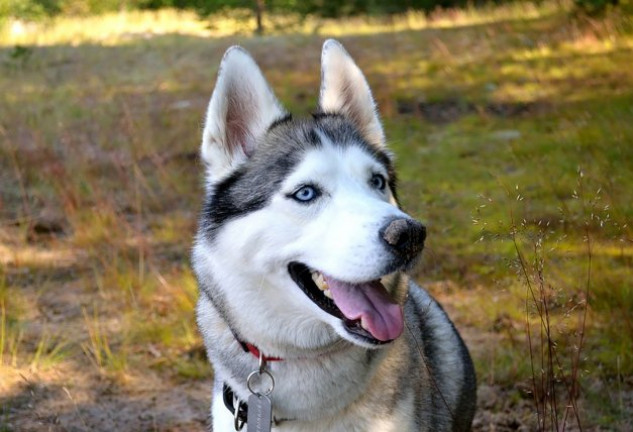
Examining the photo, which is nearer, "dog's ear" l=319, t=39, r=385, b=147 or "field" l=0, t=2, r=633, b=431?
"dog's ear" l=319, t=39, r=385, b=147

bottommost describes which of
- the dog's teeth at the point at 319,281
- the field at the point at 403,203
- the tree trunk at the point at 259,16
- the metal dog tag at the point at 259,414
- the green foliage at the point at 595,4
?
the tree trunk at the point at 259,16

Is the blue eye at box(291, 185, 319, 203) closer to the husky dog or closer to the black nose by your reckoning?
the husky dog

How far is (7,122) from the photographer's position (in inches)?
357

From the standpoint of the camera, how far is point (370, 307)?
2.45 meters

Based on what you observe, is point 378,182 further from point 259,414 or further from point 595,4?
point 595,4

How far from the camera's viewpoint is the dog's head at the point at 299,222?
2348 mm

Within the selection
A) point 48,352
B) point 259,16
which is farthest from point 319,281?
point 259,16

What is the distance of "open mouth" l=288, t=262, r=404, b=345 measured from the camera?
7.80 ft

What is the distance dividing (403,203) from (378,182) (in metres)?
2.89

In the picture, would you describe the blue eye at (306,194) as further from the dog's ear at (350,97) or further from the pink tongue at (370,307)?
the dog's ear at (350,97)

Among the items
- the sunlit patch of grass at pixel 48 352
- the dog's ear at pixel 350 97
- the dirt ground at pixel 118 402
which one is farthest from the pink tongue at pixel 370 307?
the sunlit patch of grass at pixel 48 352

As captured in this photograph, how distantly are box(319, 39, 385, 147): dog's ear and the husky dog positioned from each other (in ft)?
0.05

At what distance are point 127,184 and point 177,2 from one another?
2356 cm

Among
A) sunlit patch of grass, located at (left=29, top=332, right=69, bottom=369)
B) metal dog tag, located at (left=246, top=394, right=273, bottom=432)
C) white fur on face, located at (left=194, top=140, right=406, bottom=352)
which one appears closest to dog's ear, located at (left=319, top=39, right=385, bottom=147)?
white fur on face, located at (left=194, top=140, right=406, bottom=352)
